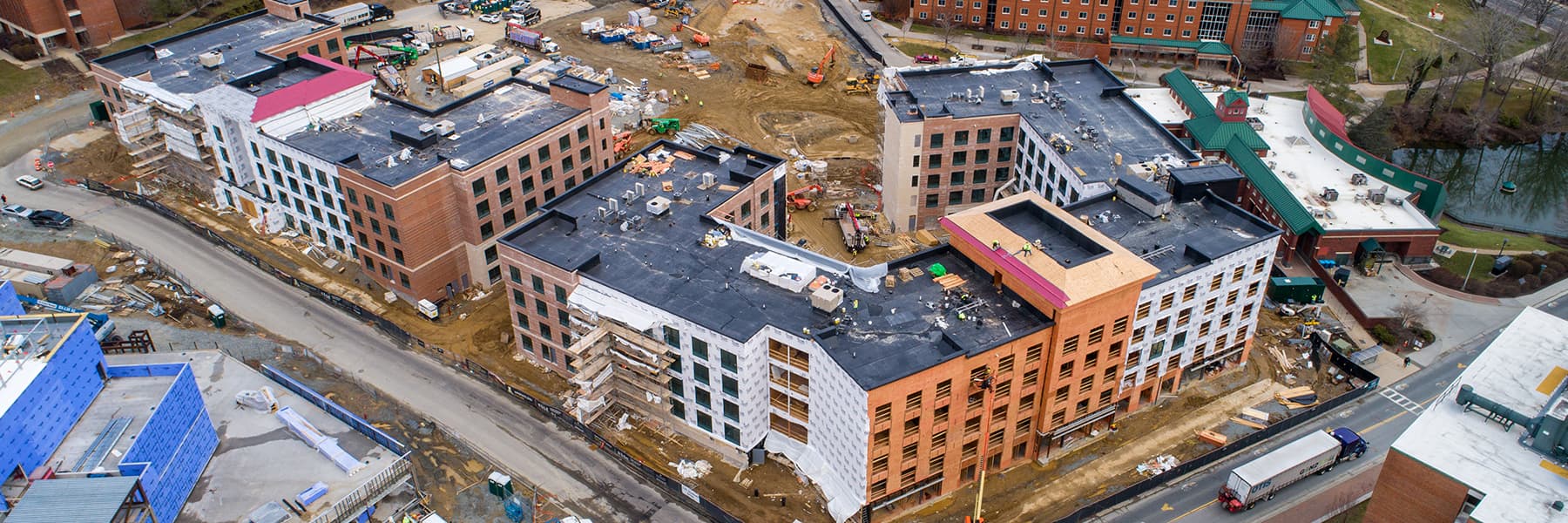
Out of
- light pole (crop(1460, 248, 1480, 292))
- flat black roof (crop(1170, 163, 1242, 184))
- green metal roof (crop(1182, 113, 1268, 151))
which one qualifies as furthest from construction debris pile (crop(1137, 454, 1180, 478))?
green metal roof (crop(1182, 113, 1268, 151))

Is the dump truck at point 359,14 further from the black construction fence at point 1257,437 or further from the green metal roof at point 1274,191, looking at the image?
the black construction fence at point 1257,437

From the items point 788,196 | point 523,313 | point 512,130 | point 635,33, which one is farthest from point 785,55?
point 523,313

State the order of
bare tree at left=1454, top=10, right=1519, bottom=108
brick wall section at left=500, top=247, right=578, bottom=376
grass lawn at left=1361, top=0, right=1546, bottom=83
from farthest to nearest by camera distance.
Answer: grass lawn at left=1361, top=0, right=1546, bottom=83 → bare tree at left=1454, top=10, right=1519, bottom=108 → brick wall section at left=500, top=247, right=578, bottom=376

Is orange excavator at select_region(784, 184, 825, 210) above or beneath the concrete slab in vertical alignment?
beneath

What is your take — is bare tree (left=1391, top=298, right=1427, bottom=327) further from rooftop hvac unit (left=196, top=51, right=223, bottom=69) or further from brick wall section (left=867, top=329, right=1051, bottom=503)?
rooftop hvac unit (left=196, top=51, right=223, bottom=69)

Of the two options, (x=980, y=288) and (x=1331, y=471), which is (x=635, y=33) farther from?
(x=1331, y=471)

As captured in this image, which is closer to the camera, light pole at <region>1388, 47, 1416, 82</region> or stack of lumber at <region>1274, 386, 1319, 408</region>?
stack of lumber at <region>1274, 386, 1319, 408</region>

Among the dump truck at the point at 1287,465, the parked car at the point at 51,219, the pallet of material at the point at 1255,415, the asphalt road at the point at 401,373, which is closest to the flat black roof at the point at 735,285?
the asphalt road at the point at 401,373
